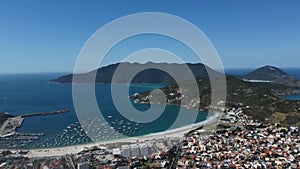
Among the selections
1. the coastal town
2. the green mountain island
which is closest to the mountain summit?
the green mountain island

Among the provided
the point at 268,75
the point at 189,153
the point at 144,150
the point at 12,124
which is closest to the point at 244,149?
the point at 189,153

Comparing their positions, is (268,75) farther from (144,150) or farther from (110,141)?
(144,150)

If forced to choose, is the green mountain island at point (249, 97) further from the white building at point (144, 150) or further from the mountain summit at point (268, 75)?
the mountain summit at point (268, 75)

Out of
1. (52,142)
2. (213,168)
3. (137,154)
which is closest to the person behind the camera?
(213,168)

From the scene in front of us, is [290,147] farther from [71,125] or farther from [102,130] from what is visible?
[71,125]

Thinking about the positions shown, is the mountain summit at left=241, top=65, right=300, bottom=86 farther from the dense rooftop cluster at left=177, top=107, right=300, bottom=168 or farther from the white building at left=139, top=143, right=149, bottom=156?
the white building at left=139, top=143, right=149, bottom=156

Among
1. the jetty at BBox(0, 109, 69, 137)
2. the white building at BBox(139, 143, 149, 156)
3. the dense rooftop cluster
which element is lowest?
the dense rooftop cluster

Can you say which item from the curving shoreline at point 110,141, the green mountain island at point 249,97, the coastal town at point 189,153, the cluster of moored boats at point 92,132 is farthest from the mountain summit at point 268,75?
the coastal town at point 189,153

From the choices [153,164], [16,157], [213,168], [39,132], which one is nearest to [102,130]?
[39,132]
